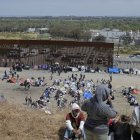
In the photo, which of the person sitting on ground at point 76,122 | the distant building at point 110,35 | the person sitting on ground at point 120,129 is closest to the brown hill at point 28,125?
the person sitting on ground at point 76,122

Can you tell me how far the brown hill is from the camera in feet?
25.7

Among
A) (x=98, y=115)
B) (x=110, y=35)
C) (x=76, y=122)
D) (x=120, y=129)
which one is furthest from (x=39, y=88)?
(x=110, y=35)

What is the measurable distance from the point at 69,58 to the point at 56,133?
1480 inches

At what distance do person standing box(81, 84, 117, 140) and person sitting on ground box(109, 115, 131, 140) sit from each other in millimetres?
462

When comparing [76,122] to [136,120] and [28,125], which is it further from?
[28,125]

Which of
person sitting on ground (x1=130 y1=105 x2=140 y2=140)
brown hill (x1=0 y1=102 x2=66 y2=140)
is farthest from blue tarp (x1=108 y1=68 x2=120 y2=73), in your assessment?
person sitting on ground (x1=130 y1=105 x2=140 y2=140)

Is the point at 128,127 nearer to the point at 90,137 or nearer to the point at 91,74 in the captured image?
the point at 90,137

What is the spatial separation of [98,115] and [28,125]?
276 centimetres

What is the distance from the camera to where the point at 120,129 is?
6.30 metres

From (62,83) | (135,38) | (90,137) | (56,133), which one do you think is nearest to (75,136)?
(90,137)

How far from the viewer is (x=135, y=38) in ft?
344

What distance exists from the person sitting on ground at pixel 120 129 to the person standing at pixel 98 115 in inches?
18.2

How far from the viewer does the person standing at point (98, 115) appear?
561 centimetres

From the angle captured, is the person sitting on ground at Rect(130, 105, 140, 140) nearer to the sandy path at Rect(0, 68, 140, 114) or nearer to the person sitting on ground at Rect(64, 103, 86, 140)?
the person sitting on ground at Rect(64, 103, 86, 140)
